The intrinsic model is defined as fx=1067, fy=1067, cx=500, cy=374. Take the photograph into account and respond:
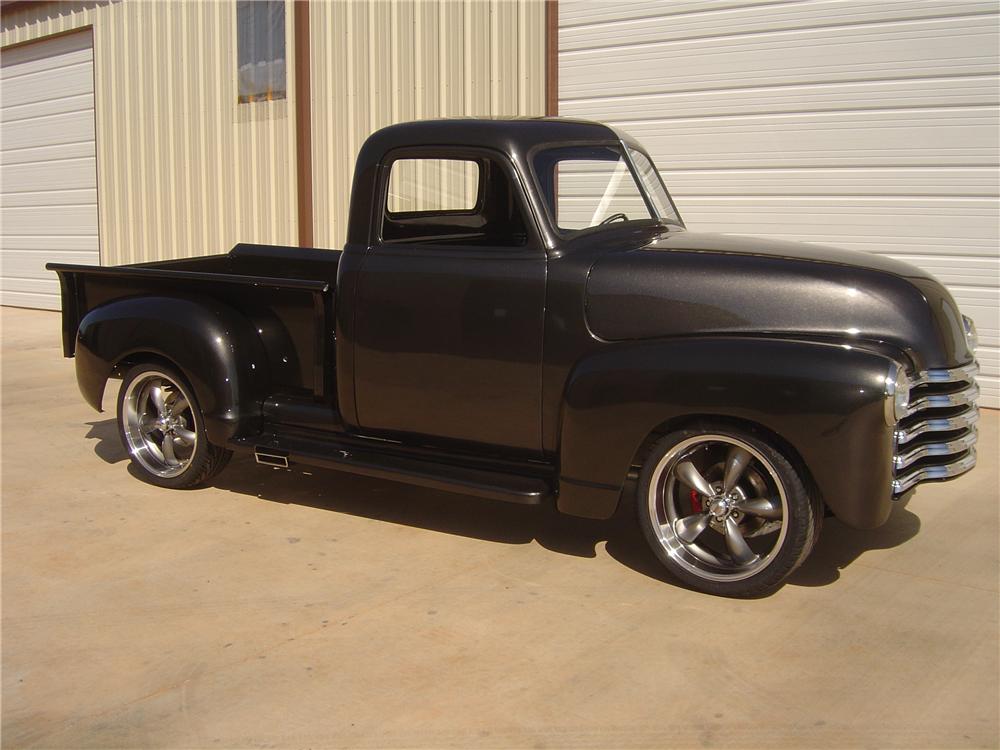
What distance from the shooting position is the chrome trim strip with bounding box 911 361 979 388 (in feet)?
13.3

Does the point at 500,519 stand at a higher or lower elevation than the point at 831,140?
lower

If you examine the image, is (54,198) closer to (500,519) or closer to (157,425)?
(157,425)

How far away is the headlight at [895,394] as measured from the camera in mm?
3789

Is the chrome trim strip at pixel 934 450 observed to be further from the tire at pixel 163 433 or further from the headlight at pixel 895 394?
the tire at pixel 163 433

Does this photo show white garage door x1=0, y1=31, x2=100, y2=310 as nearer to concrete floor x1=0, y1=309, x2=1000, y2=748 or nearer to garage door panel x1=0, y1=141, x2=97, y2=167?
garage door panel x1=0, y1=141, x2=97, y2=167

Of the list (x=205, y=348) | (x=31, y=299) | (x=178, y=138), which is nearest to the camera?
(x=205, y=348)

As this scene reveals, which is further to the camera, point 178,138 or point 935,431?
point 178,138

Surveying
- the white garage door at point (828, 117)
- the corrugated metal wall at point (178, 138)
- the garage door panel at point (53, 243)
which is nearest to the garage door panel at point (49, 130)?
the corrugated metal wall at point (178, 138)

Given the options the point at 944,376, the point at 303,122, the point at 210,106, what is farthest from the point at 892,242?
the point at 210,106

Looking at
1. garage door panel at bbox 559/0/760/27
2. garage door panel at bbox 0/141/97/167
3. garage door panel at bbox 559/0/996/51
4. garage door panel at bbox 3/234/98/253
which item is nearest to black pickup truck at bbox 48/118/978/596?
garage door panel at bbox 559/0/996/51

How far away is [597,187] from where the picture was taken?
5102mm

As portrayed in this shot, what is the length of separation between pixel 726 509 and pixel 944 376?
98cm

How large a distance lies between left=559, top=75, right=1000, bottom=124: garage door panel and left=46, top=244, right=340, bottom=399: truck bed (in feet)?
11.5

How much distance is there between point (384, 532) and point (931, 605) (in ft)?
7.93
